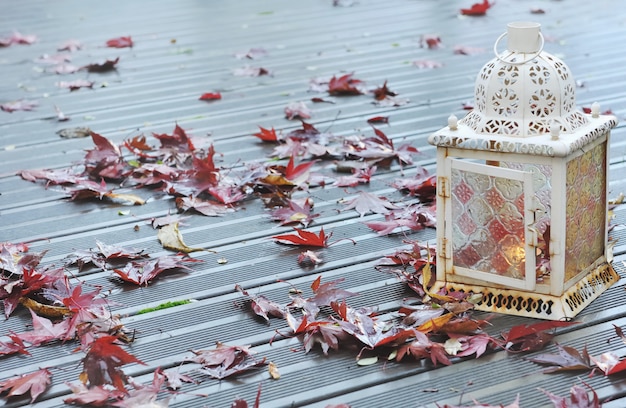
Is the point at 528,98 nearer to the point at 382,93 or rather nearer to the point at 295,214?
the point at 295,214

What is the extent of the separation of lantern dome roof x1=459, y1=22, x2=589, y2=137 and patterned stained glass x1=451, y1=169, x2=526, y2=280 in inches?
4.3

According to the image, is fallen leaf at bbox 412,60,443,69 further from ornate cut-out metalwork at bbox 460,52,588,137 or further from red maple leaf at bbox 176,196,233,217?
ornate cut-out metalwork at bbox 460,52,588,137

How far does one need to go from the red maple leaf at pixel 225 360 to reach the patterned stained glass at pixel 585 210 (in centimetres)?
67

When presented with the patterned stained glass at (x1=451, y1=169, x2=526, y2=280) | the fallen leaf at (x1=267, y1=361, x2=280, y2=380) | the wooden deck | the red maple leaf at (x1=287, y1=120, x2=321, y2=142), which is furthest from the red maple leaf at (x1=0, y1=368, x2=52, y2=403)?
the red maple leaf at (x1=287, y1=120, x2=321, y2=142)

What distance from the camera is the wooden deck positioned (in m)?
1.70

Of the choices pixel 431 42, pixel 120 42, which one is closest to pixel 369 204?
pixel 431 42

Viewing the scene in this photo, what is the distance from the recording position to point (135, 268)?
2.18 m

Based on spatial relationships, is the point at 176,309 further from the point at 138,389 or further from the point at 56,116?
the point at 56,116

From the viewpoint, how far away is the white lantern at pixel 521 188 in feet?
5.93

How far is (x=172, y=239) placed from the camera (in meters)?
2.34

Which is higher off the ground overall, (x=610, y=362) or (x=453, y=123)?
(x=453, y=123)

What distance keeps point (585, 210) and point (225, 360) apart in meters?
0.80

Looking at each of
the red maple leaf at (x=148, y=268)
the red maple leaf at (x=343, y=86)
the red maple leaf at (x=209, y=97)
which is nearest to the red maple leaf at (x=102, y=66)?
the red maple leaf at (x=209, y=97)

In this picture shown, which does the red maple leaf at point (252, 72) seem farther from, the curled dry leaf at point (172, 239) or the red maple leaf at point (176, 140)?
the curled dry leaf at point (172, 239)
